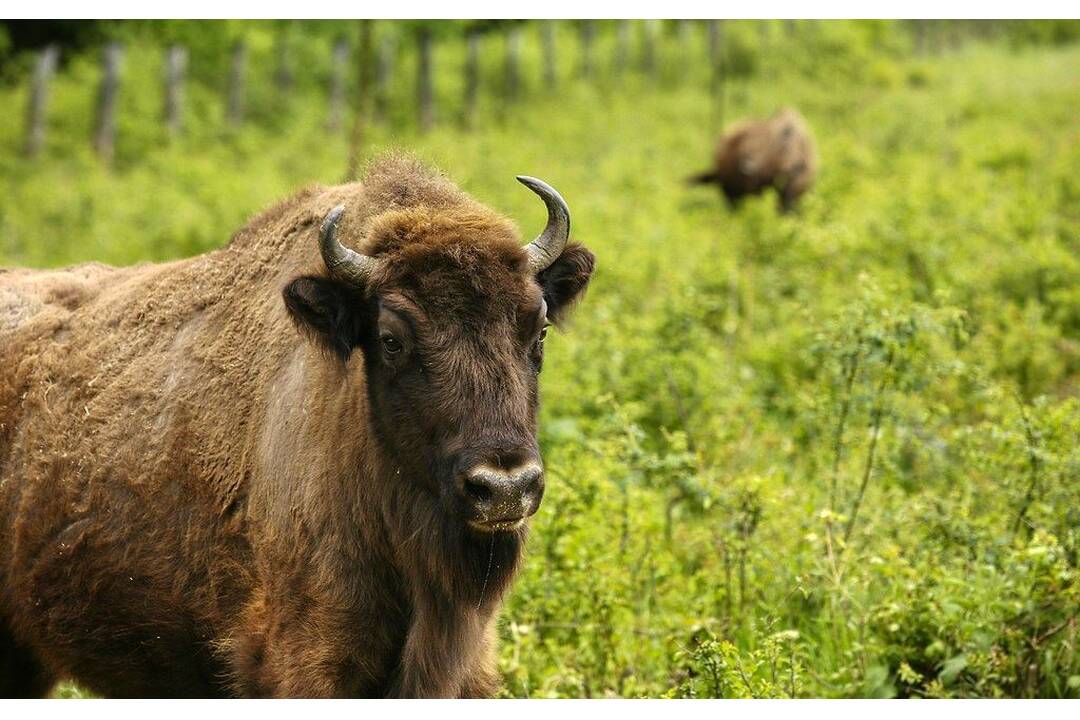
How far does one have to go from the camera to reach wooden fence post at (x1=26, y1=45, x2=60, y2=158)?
18938 millimetres

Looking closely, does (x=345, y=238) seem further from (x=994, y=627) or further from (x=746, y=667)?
(x=994, y=627)

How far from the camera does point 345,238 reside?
4.50 m

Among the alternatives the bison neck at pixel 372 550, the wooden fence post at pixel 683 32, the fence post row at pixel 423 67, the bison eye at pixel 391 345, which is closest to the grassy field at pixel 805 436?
the bison neck at pixel 372 550

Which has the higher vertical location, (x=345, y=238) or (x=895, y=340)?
(x=345, y=238)

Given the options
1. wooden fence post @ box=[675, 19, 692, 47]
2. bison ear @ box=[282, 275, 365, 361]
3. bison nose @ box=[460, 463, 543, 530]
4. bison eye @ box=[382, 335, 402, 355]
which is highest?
wooden fence post @ box=[675, 19, 692, 47]

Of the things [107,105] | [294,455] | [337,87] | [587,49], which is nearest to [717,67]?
[587,49]

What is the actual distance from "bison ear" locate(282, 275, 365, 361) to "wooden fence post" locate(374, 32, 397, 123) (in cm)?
2777

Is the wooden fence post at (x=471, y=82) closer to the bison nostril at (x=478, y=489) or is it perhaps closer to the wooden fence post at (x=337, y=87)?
the wooden fence post at (x=337, y=87)

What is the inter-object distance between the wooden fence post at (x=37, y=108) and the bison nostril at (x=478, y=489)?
17004mm

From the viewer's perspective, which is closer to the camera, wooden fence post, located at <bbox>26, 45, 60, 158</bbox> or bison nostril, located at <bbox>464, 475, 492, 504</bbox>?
bison nostril, located at <bbox>464, 475, 492, 504</bbox>

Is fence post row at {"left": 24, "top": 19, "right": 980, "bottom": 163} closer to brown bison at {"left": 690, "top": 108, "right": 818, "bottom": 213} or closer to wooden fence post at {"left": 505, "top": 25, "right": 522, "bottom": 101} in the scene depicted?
wooden fence post at {"left": 505, "top": 25, "right": 522, "bottom": 101}

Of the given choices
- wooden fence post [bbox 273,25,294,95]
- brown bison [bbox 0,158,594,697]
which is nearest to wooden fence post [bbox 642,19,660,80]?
wooden fence post [bbox 273,25,294,95]
